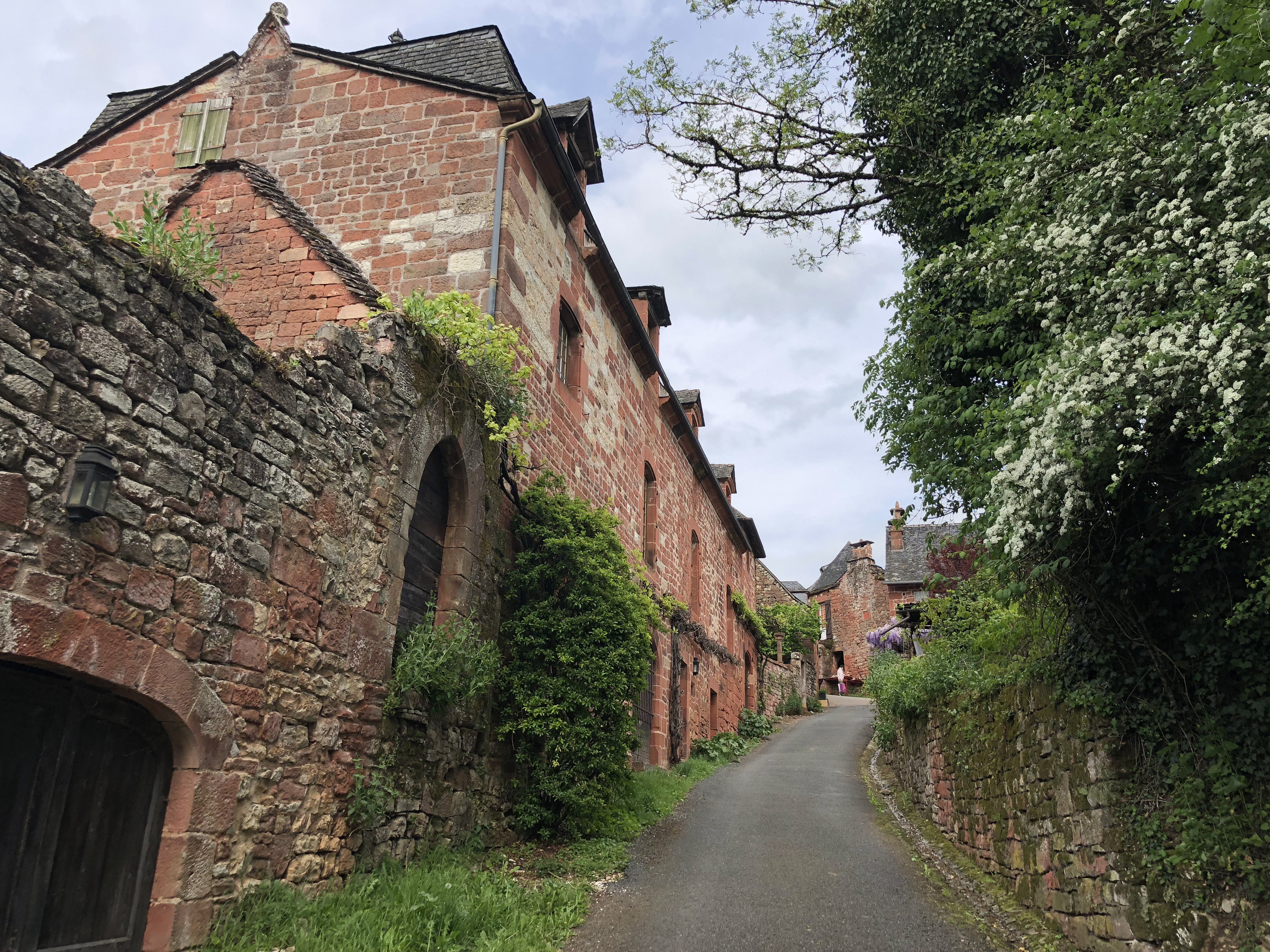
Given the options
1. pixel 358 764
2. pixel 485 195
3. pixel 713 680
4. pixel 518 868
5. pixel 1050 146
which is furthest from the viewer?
pixel 713 680

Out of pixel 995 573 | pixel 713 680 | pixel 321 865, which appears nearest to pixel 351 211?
pixel 321 865

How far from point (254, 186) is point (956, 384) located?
663cm

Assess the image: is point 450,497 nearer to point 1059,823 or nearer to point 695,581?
point 1059,823

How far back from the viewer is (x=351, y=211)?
10.1m

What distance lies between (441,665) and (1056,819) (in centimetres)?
469

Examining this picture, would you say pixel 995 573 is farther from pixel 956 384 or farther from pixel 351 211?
pixel 351 211

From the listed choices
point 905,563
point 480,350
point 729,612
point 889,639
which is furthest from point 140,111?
point 905,563

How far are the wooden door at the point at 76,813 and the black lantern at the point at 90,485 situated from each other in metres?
0.82

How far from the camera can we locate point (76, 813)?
4.33m

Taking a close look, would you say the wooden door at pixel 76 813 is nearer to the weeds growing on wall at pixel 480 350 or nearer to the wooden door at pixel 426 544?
the wooden door at pixel 426 544

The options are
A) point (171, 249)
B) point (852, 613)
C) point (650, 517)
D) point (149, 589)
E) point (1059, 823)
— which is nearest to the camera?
point (149, 589)

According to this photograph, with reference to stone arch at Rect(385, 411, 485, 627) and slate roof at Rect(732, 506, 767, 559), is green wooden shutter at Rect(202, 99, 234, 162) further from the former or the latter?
slate roof at Rect(732, 506, 767, 559)

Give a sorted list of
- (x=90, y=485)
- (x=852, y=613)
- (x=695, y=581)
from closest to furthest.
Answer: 1. (x=90, y=485)
2. (x=695, y=581)
3. (x=852, y=613)

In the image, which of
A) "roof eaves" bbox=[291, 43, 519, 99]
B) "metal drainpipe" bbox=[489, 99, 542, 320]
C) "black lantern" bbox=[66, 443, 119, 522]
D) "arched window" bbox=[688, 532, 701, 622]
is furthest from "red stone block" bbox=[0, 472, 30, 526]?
"arched window" bbox=[688, 532, 701, 622]
